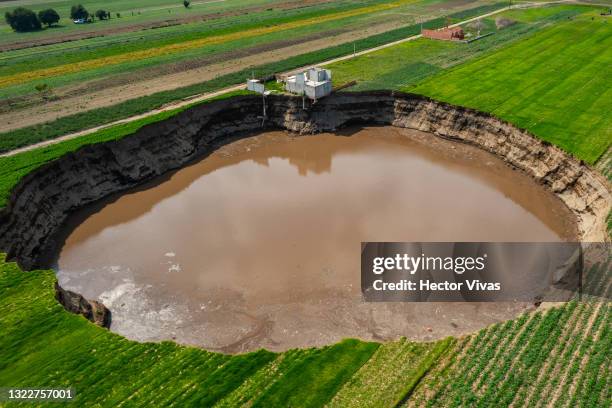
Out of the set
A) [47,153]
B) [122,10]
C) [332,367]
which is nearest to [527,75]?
[332,367]

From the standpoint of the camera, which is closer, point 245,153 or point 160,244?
point 160,244

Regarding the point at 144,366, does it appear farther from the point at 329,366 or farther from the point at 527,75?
the point at 527,75

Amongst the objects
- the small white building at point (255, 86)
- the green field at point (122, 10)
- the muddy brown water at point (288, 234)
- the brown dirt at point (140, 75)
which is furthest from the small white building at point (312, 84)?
the green field at point (122, 10)

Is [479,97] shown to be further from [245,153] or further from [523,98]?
[245,153]

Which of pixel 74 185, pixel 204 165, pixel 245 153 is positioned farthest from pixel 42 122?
pixel 245 153

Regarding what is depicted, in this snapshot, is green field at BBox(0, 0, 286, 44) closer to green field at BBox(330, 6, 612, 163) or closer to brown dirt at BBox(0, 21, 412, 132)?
brown dirt at BBox(0, 21, 412, 132)

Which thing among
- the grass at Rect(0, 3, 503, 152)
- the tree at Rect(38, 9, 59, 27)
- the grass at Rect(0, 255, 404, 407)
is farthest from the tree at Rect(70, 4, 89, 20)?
the grass at Rect(0, 255, 404, 407)
